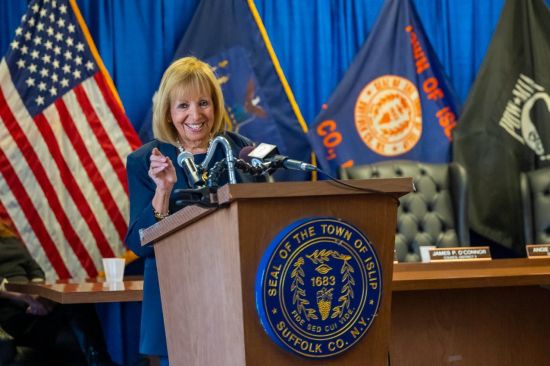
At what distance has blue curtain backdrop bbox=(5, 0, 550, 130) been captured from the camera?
5484 mm

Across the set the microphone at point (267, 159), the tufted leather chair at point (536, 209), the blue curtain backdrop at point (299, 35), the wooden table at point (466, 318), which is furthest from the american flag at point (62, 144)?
the microphone at point (267, 159)

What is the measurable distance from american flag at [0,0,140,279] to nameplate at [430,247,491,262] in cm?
223

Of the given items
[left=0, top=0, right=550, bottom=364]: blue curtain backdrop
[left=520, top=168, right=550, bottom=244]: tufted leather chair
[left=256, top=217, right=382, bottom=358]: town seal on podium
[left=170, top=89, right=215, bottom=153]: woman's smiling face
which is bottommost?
[left=520, top=168, right=550, bottom=244]: tufted leather chair

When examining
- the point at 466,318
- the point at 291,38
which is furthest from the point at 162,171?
the point at 291,38

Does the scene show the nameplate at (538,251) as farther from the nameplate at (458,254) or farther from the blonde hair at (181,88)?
the blonde hair at (181,88)

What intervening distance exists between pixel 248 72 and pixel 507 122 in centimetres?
177

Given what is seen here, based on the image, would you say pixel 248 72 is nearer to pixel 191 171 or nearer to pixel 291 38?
pixel 291 38

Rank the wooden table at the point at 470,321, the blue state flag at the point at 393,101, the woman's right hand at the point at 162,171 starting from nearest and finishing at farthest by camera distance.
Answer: the woman's right hand at the point at 162,171
the wooden table at the point at 470,321
the blue state flag at the point at 393,101

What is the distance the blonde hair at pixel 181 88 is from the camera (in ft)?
8.27

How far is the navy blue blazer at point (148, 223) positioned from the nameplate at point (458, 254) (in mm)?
1440

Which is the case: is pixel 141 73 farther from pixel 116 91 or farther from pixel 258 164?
pixel 258 164

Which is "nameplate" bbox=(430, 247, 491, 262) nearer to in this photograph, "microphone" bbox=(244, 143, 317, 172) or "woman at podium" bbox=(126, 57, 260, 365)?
"woman at podium" bbox=(126, 57, 260, 365)

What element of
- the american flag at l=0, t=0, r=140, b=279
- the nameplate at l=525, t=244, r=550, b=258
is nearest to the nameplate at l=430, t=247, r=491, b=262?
the nameplate at l=525, t=244, r=550, b=258

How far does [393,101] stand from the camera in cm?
585
